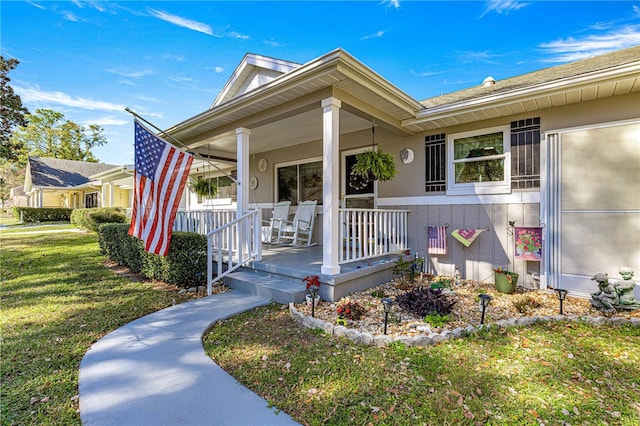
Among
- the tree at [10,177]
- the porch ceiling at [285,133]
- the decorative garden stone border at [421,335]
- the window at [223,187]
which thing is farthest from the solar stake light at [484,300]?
the tree at [10,177]

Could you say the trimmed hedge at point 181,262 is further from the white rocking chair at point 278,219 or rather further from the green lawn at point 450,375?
the white rocking chair at point 278,219

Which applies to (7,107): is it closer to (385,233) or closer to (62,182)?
(62,182)

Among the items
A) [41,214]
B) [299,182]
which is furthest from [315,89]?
[41,214]

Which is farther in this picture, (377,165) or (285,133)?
(285,133)

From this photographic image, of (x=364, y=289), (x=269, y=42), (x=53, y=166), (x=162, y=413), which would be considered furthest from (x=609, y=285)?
(x=53, y=166)

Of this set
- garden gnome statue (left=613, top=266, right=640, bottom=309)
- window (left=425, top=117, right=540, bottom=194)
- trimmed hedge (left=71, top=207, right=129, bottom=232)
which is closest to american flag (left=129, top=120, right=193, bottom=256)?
window (left=425, top=117, right=540, bottom=194)

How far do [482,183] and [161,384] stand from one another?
5360 millimetres

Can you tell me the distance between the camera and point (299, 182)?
25.5 ft

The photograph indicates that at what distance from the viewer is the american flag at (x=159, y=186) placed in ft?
14.0

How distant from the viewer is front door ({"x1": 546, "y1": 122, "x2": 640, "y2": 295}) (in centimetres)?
400

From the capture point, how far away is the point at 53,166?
23750mm

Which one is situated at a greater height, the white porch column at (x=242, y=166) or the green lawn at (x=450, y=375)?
the white porch column at (x=242, y=166)

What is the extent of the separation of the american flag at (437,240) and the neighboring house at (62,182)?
2266cm

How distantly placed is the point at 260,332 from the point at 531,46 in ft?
29.1
